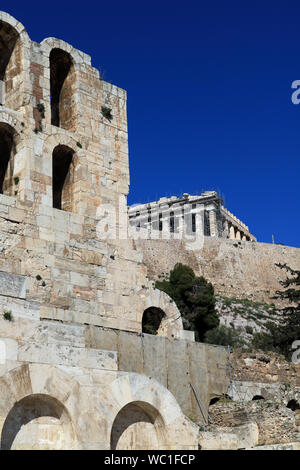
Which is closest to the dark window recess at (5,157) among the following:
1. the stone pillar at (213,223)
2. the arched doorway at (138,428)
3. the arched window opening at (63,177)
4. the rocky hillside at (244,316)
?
the arched window opening at (63,177)

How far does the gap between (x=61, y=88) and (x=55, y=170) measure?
2.21 meters

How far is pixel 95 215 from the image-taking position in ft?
47.6

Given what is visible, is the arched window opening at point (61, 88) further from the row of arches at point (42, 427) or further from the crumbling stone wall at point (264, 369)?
the crumbling stone wall at point (264, 369)

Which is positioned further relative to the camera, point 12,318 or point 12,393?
point 12,318

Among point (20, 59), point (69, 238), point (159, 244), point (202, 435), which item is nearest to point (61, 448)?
point (202, 435)

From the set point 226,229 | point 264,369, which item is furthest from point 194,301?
point 226,229

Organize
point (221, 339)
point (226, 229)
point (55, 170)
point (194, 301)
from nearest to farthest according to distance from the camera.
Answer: point (55, 170)
point (221, 339)
point (194, 301)
point (226, 229)

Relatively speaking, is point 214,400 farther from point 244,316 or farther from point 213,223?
point 213,223

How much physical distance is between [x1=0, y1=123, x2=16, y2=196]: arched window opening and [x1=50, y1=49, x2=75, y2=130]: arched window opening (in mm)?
1728

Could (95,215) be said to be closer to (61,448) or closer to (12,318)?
(12,318)

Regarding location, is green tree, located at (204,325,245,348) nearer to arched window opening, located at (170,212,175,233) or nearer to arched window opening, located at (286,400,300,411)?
arched window opening, located at (286,400,300,411)

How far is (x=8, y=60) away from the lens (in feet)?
48.0
